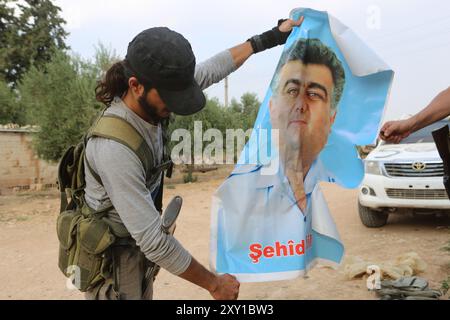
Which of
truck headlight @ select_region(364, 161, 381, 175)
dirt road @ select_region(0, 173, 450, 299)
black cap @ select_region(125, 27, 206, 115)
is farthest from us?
truck headlight @ select_region(364, 161, 381, 175)

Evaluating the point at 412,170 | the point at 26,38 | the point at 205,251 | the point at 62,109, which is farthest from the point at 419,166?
the point at 26,38

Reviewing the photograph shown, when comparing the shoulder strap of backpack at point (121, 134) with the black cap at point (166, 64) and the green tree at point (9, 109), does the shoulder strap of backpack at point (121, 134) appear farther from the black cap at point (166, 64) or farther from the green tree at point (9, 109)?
the green tree at point (9, 109)

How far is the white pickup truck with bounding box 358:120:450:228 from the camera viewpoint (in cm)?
591

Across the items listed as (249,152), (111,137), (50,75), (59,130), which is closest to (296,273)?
(249,152)

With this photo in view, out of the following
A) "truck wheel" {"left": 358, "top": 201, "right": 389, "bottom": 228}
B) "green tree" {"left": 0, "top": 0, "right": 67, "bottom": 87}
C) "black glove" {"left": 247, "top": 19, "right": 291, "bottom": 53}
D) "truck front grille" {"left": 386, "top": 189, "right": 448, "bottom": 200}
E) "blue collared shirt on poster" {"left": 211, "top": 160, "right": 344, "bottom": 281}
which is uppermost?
"green tree" {"left": 0, "top": 0, "right": 67, "bottom": 87}

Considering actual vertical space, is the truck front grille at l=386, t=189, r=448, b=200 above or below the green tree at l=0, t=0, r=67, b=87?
below

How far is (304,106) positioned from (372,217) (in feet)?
15.1

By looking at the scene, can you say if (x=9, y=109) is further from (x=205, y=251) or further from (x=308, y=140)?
(x=308, y=140)

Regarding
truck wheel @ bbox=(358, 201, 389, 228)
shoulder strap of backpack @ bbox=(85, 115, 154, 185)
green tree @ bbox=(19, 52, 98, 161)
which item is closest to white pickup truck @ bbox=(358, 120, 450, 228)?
truck wheel @ bbox=(358, 201, 389, 228)

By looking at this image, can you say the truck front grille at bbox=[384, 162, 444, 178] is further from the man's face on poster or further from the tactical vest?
the tactical vest

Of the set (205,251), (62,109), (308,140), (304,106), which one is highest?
(62,109)

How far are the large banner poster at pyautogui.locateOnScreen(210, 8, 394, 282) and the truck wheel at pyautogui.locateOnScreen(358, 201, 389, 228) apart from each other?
14.2 ft

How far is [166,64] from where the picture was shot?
5.42 feet

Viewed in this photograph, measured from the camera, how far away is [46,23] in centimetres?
2508
